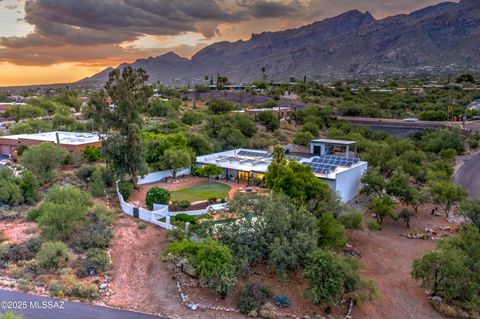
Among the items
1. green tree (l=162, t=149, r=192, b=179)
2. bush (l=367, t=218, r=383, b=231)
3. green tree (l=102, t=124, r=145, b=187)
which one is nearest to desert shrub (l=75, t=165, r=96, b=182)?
green tree (l=102, t=124, r=145, b=187)

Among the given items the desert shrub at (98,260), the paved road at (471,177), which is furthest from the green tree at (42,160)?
the paved road at (471,177)

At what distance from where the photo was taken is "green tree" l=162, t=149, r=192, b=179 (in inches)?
1629

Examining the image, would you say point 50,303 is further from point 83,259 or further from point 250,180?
point 250,180

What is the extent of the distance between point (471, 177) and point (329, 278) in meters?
36.3

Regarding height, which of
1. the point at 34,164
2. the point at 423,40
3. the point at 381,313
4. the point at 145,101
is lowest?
the point at 381,313

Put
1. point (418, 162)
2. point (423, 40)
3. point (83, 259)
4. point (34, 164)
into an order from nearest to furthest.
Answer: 1. point (83, 259)
2. point (34, 164)
3. point (418, 162)
4. point (423, 40)

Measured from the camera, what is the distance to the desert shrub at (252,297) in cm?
1994

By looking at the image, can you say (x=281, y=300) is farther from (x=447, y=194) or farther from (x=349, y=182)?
(x=447, y=194)

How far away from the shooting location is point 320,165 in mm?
37125

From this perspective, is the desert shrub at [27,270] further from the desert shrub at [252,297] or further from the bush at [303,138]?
the bush at [303,138]

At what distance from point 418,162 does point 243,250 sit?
34238 millimetres

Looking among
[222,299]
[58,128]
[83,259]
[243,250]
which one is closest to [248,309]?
[222,299]

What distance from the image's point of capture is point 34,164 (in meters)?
38.4

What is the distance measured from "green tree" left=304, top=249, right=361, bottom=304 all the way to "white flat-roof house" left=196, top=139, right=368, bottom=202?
44.3ft
